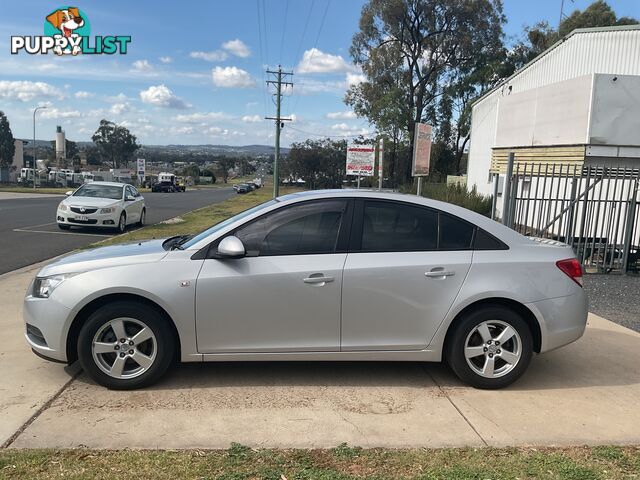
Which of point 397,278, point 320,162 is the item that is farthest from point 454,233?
point 320,162

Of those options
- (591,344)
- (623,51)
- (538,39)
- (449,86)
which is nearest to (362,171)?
(623,51)

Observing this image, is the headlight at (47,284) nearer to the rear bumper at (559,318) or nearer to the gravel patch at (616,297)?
the rear bumper at (559,318)

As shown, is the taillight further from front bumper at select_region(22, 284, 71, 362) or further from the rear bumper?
front bumper at select_region(22, 284, 71, 362)

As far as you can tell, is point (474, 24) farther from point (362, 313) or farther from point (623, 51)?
point (362, 313)

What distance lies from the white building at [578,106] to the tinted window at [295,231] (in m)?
12.1

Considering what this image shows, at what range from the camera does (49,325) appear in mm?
4297

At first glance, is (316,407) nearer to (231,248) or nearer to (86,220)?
(231,248)

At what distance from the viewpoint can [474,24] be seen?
4328 cm

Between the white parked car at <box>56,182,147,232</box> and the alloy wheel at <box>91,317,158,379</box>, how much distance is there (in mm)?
12278

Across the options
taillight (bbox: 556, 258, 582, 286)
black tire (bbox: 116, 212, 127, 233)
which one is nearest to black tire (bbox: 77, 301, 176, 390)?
taillight (bbox: 556, 258, 582, 286)

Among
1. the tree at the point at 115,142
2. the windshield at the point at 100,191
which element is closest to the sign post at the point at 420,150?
the windshield at the point at 100,191

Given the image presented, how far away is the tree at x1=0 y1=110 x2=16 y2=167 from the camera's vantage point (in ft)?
294

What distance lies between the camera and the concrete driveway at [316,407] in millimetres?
3688

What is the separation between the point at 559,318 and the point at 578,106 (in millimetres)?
11990
